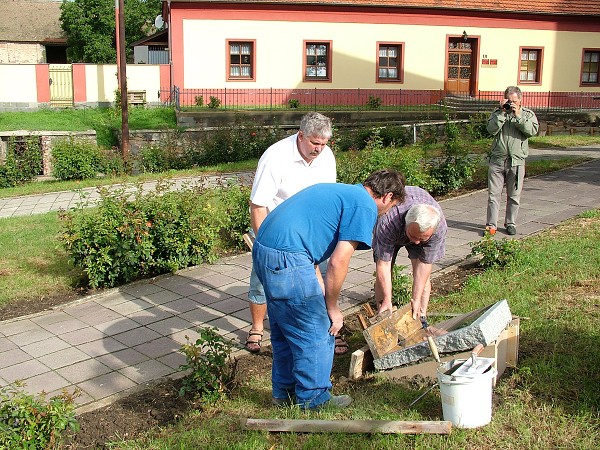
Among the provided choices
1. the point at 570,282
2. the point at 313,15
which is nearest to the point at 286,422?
the point at 570,282

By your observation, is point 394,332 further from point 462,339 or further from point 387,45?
point 387,45

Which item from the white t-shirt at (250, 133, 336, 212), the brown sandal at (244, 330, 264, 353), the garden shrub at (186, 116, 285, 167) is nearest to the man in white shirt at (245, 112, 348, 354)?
the white t-shirt at (250, 133, 336, 212)

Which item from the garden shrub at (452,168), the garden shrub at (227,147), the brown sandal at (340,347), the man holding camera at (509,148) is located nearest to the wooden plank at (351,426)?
the brown sandal at (340,347)

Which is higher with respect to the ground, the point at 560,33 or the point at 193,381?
the point at 560,33

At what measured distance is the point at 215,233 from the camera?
7984 mm

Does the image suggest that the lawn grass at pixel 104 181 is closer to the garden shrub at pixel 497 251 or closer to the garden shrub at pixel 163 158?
the garden shrub at pixel 163 158

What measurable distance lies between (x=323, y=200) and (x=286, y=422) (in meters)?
1.30

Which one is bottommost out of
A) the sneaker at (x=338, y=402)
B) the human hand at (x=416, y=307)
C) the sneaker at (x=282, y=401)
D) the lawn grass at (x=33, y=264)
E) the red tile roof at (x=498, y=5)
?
the lawn grass at (x=33, y=264)

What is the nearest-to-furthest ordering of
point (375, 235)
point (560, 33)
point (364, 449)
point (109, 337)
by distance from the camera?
point (364, 449) → point (375, 235) → point (109, 337) → point (560, 33)

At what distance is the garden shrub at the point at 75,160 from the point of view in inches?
607

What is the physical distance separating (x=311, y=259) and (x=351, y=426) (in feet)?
3.21

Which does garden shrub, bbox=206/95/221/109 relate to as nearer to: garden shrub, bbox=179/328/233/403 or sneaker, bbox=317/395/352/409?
garden shrub, bbox=179/328/233/403

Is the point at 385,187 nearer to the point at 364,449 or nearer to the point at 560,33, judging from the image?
the point at 364,449

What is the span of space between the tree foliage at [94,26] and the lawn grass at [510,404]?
3487cm
